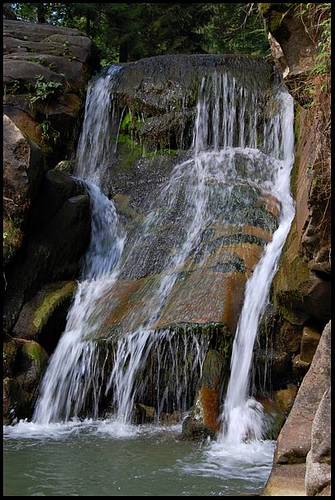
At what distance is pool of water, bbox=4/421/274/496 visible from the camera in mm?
5047

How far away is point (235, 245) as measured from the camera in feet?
29.0

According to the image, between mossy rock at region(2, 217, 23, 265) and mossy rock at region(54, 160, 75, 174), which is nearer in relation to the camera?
mossy rock at region(2, 217, 23, 265)

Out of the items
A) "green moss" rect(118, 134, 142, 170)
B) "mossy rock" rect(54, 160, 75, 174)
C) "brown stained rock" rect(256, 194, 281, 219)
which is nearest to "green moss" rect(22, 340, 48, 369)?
"brown stained rock" rect(256, 194, 281, 219)

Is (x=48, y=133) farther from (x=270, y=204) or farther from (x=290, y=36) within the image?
(x=290, y=36)

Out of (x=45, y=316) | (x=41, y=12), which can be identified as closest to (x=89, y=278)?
(x=45, y=316)

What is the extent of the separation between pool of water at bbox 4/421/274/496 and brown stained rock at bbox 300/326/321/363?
1157 mm

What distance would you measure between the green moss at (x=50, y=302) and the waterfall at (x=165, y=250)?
17 centimetres

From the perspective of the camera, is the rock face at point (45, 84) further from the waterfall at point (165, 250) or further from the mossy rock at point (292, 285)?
the mossy rock at point (292, 285)

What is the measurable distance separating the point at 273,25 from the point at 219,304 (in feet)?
10.9

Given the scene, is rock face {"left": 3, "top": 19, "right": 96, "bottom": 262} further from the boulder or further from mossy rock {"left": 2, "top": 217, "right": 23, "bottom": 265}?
the boulder

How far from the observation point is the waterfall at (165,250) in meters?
7.56

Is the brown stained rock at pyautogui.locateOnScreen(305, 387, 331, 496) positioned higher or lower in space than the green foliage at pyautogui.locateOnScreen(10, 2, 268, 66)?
lower

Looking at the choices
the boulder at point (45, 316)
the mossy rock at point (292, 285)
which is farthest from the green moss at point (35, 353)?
the mossy rock at point (292, 285)

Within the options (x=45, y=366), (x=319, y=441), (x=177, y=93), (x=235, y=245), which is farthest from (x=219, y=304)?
(x=177, y=93)
